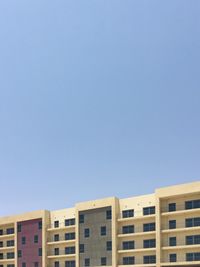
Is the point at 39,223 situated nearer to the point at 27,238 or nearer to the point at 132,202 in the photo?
the point at 27,238

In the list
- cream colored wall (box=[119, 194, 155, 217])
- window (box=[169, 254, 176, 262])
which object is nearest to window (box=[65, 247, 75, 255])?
cream colored wall (box=[119, 194, 155, 217])

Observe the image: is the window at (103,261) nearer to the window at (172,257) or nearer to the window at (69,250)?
the window at (69,250)

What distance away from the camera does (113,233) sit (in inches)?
2288

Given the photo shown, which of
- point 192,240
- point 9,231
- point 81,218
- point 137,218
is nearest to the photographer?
point 192,240

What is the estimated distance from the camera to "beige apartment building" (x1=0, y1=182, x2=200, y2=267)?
5238cm

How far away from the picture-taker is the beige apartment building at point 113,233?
172ft

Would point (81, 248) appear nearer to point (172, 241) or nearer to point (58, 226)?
point (58, 226)

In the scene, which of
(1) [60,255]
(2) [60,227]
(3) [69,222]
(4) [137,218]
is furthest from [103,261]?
(2) [60,227]

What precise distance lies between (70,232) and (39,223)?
712cm

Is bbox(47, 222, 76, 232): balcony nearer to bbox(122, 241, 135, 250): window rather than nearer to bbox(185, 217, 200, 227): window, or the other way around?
bbox(122, 241, 135, 250): window

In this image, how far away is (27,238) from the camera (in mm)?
70125

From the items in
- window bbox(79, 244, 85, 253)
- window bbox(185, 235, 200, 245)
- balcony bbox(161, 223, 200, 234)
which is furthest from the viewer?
window bbox(79, 244, 85, 253)

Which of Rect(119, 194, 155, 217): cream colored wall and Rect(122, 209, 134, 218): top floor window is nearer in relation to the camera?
Rect(119, 194, 155, 217): cream colored wall

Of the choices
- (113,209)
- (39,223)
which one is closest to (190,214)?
(113,209)
